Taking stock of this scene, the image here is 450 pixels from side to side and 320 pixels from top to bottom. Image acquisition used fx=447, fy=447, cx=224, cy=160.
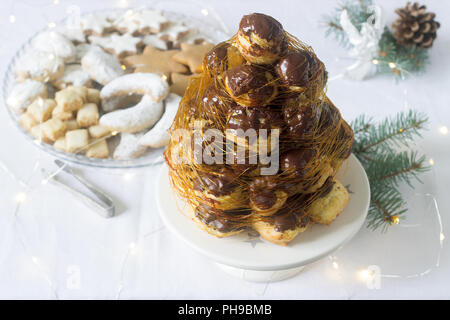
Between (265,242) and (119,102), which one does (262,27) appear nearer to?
(265,242)

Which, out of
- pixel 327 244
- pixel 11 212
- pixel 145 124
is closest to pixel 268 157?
pixel 327 244

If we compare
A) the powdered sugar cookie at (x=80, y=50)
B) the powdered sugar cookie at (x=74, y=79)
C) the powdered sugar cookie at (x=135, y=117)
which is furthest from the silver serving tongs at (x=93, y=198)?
the powdered sugar cookie at (x=80, y=50)

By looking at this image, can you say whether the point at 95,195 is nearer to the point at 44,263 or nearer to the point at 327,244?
the point at 44,263

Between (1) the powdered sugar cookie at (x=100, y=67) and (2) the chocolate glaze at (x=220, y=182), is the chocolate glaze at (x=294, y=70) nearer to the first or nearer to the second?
(2) the chocolate glaze at (x=220, y=182)

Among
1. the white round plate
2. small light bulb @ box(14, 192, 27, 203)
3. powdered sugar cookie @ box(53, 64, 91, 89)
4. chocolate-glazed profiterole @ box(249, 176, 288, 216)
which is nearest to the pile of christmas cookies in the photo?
powdered sugar cookie @ box(53, 64, 91, 89)

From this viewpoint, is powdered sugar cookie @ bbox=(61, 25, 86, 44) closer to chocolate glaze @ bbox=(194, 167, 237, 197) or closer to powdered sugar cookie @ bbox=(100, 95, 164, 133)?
powdered sugar cookie @ bbox=(100, 95, 164, 133)

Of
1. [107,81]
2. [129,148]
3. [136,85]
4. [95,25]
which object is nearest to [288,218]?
[129,148]

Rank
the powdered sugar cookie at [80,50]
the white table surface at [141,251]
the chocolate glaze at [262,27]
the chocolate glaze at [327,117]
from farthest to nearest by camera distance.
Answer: the powdered sugar cookie at [80,50]
the white table surface at [141,251]
the chocolate glaze at [327,117]
the chocolate glaze at [262,27]
